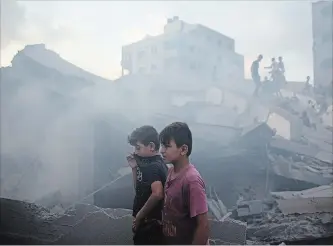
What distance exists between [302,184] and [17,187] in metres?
5.31

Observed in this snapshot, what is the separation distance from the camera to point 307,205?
4.90 metres

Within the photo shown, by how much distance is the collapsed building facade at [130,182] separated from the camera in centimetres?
307

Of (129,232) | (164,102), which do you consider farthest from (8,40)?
(164,102)

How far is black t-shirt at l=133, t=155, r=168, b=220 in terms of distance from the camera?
6.95 ft

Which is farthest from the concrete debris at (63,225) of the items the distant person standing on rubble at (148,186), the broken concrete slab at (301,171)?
the broken concrete slab at (301,171)

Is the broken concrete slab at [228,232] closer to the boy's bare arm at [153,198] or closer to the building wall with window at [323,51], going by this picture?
the boy's bare arm at [153,198]

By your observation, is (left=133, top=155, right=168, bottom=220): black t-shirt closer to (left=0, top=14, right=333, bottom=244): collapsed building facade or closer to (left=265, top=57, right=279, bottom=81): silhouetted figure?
(left=0, top=14, right=333, bottom=244): collapsed building facade

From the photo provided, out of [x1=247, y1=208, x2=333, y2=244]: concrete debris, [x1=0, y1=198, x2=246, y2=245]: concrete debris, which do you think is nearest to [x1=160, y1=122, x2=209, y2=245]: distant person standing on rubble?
[x1=0, y1=198, x2=246, y2=245]: concrete debris

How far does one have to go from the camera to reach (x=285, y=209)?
204 inches

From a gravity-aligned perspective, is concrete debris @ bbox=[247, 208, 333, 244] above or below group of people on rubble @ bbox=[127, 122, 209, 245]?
below

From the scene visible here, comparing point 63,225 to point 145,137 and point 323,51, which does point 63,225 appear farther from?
point 323,51

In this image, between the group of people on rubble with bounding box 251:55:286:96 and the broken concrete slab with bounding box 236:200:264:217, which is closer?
the broken concrete slab with bounding box 236:200:264:217

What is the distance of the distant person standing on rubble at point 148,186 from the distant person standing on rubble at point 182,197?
0.11 metres

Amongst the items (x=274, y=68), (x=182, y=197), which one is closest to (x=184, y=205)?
(x=182, y=197)
